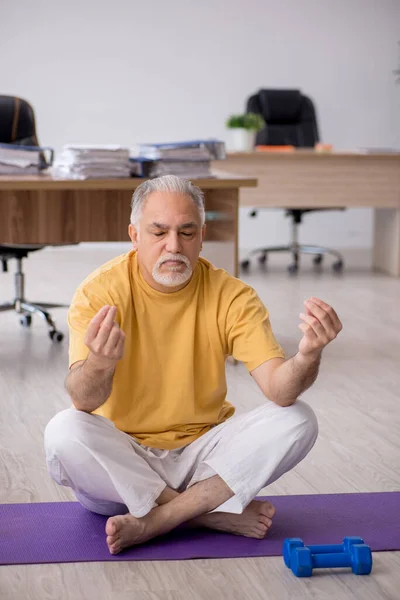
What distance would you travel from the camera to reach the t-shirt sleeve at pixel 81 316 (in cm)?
201

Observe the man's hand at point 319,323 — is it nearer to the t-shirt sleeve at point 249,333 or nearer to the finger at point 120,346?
the t-shirt sleeve at point 249,333

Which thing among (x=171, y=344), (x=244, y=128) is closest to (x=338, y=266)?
(x=244, y=128)

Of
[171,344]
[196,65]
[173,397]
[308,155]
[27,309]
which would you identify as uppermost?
[196,65]

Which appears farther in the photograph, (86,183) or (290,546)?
(86,183)

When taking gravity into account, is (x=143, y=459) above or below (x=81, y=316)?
below

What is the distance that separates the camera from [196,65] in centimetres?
771

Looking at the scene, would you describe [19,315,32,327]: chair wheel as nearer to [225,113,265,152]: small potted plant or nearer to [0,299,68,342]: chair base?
[0,299,68,342]: chair base

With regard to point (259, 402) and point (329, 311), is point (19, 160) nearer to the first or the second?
point (259, 402)

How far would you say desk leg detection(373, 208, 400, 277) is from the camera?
659 centimetres

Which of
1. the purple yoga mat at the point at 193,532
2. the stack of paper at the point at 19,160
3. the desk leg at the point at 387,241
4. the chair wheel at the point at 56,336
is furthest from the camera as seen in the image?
the desk leg at the point at 387,241

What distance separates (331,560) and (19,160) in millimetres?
2495

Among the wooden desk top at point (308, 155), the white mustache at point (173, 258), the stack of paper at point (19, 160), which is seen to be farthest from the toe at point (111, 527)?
the wooden desk top at point (308, 155)

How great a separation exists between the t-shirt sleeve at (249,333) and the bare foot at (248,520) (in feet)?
0.99

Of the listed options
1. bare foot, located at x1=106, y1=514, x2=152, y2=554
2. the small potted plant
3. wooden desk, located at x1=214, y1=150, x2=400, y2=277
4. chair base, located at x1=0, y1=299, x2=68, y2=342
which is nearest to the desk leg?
wooden desk, located at x1=214, y1=150, x2=400, y2=277
